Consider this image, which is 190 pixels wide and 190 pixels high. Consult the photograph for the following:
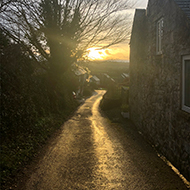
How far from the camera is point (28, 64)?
12602mm

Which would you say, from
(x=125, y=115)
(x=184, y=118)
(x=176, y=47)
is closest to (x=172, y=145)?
(x=184, y=118)

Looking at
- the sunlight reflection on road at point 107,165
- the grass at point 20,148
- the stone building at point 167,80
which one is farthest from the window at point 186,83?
the grass at point 20,148

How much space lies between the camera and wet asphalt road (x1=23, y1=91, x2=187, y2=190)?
17.7ft

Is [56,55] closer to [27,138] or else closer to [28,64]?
[28,64]

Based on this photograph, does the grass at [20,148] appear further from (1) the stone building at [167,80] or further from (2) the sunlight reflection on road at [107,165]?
(1) the stone building at [167,80]

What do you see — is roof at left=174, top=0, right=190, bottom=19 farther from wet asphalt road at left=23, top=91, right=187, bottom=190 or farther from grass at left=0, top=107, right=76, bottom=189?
grass at left=0, top=107, right=76, bottom=189

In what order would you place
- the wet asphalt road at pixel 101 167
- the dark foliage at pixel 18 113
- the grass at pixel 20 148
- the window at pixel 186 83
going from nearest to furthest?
the wet asphalt road at pixel 101 167 → the grass at pixel 20 148 → the window at pixel 186 83 → the dark foliage at pixel 18 113

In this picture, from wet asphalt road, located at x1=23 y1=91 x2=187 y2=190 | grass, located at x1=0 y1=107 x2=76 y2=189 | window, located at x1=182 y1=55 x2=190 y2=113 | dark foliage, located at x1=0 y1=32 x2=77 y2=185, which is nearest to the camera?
wet asphalt road, located at x1=23 y1=91 x2=187 y2=190

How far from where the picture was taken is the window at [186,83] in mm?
5787

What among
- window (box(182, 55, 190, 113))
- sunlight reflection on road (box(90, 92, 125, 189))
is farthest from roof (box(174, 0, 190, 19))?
sunlight reflection on road (box(90, 92, 125, 189))

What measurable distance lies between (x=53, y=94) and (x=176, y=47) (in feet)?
37.1

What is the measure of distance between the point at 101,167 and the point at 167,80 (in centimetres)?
391

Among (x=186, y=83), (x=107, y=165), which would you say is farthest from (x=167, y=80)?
(x=107, y=165)

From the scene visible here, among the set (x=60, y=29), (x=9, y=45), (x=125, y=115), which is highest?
(x=60, y=29)
